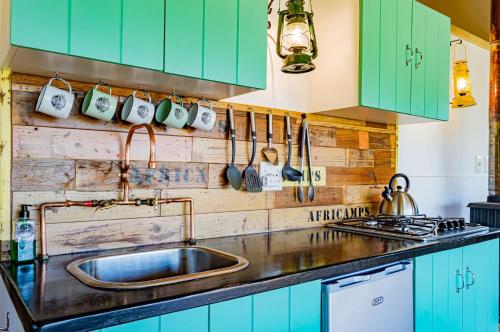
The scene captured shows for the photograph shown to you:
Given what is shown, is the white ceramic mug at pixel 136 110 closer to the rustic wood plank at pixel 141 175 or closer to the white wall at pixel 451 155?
the rustic wood plank at pixel 141 175

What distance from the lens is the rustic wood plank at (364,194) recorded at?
235cm

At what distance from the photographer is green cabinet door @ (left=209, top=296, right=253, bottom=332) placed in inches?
41.1

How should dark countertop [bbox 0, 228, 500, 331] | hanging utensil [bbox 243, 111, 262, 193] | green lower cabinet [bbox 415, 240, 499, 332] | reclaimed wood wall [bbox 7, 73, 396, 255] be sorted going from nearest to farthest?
1. dark countertop [bbox 0, 228, 500, 331]
2. reclaimed wood wall [bbox 7, 73, 396, 255]
3. green lower cabinet [bbox 415, 240, 499, 332]
4. hanging utensil [bbox 243, 111, 262, 193]

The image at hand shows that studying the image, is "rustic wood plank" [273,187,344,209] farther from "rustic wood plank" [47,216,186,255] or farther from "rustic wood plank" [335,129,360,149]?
"rustic wood plank" [47,216,186,255]

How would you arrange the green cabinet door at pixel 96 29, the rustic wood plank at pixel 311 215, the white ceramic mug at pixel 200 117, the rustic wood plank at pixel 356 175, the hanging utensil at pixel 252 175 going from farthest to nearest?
the rustic wood plank at pixel 356 175, the rustic wood plank at pixel 311 215, the hanging utensil at pixel 252 175, the white ceramic mug at pixel 200 117, the green cabinet door at pixel 96 29

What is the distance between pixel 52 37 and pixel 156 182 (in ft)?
2.26

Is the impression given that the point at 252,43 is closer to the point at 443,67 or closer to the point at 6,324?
the point at 6,324

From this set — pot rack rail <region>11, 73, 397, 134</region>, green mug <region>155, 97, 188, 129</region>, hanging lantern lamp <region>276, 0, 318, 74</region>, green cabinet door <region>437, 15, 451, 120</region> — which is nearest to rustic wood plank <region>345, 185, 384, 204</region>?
pot rack rail <region>11, 73, 397, 134</region>

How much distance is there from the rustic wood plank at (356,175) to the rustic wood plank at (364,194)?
0.10 ft

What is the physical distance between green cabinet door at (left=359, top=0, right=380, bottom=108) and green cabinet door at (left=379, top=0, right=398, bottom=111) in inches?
1.4

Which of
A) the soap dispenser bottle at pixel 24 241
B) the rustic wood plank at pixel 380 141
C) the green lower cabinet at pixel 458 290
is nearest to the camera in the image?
the soap dispenser bottle at pixel 24 241

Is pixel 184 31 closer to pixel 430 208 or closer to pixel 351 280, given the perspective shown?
→ pixel 351 280

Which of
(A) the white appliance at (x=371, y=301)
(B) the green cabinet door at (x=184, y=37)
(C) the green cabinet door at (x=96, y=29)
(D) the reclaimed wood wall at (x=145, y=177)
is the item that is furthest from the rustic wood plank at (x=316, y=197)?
(C) the green cabinet door at (x=96, y=29)

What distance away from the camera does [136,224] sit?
1553 mm
